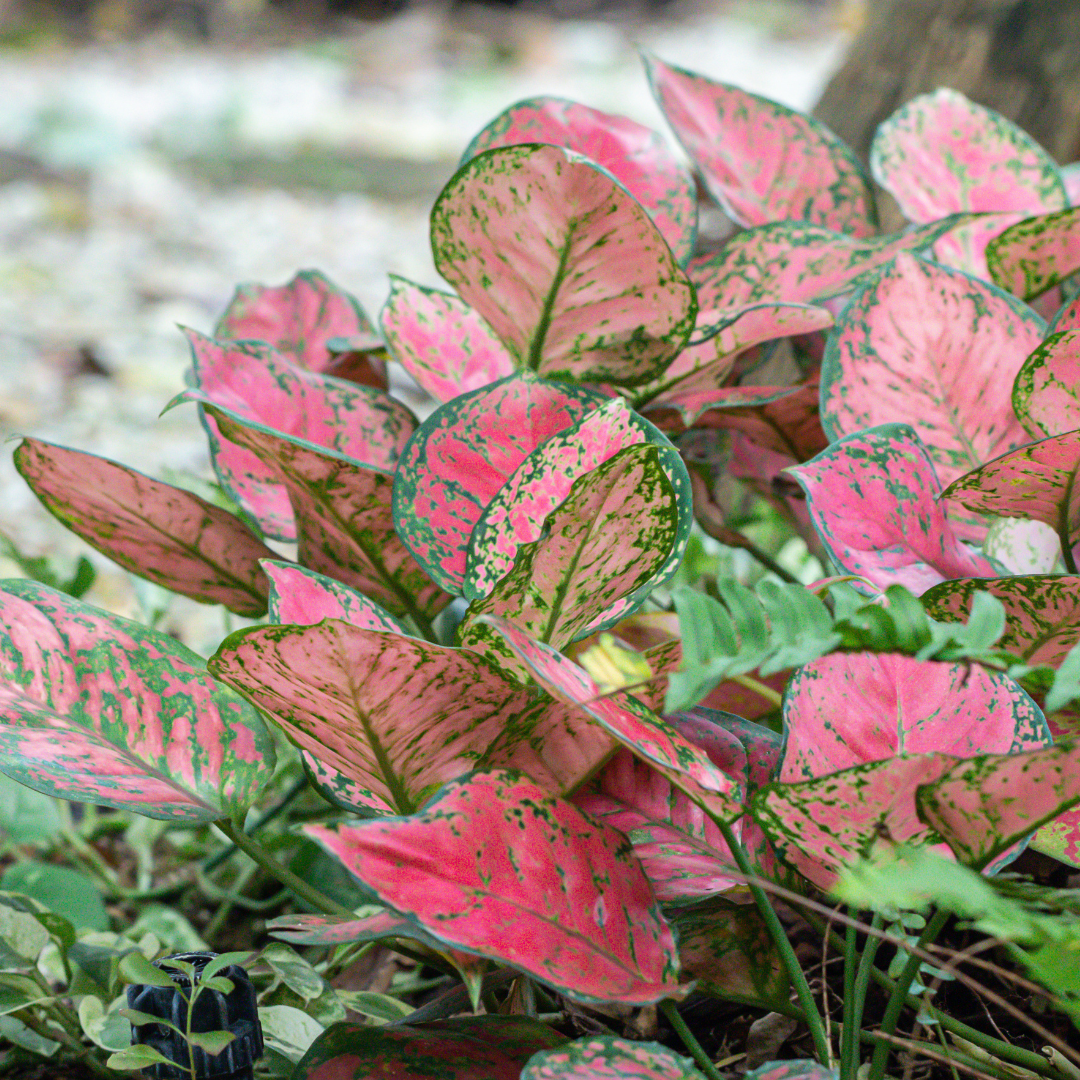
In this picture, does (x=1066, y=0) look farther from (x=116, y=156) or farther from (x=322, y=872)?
(x=116, y=156)

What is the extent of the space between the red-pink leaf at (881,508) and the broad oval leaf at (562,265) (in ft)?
0.31

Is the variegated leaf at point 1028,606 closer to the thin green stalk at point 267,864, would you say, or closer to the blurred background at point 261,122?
the thin green stalk at point 267,864

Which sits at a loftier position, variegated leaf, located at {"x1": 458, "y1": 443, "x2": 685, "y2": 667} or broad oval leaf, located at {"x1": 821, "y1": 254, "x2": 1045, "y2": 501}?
broad oval leaf, located at {"x1": 821, "y1": 254, "x2": 1045, "y2": 501}

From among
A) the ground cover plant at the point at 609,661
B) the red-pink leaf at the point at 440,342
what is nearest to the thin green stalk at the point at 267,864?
the ground cover plant at the point at 609,661

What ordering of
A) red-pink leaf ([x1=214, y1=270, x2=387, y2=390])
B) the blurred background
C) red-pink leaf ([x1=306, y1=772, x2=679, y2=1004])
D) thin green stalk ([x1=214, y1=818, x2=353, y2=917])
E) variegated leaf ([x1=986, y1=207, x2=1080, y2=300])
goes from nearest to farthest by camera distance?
red-pink leaf ([x1=306, y1=772, x2=679, y2=1004]), thin green stalk ([x1=214, y1=818, x2=353, y2=917]), variegated leaf ([x1=986, y1=207, x2=1080, y2=300]), red-pink leaf ([x1=214, y1=270, x2=387, y2=390]), the blurred background

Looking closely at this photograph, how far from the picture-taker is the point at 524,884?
309 millimetres

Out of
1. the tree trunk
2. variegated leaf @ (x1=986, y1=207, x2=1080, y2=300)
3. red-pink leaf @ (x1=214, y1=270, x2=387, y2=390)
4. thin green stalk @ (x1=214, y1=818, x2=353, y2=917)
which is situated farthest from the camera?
the tree trunk

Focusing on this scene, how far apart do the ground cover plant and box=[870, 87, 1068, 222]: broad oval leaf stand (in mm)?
23

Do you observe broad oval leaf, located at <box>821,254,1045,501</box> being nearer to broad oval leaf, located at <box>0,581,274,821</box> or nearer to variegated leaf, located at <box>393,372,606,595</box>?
variegated leaf, located at <box>393,372,606,595</box>

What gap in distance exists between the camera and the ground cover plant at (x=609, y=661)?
29 centimetres

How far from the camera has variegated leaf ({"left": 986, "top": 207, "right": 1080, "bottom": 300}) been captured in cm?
49

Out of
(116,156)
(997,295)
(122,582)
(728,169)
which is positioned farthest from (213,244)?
(997,295)

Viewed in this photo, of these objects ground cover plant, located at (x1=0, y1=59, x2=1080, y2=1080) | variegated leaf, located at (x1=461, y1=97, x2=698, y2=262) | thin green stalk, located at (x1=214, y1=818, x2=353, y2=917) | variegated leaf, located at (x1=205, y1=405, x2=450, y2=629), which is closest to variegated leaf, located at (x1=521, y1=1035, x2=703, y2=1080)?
ground cover plant, located at (x1=0, y1=59, x2=1080, y2=1080)

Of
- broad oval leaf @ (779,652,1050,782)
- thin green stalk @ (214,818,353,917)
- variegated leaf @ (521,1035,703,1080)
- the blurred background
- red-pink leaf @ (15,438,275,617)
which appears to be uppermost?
the blurred background
